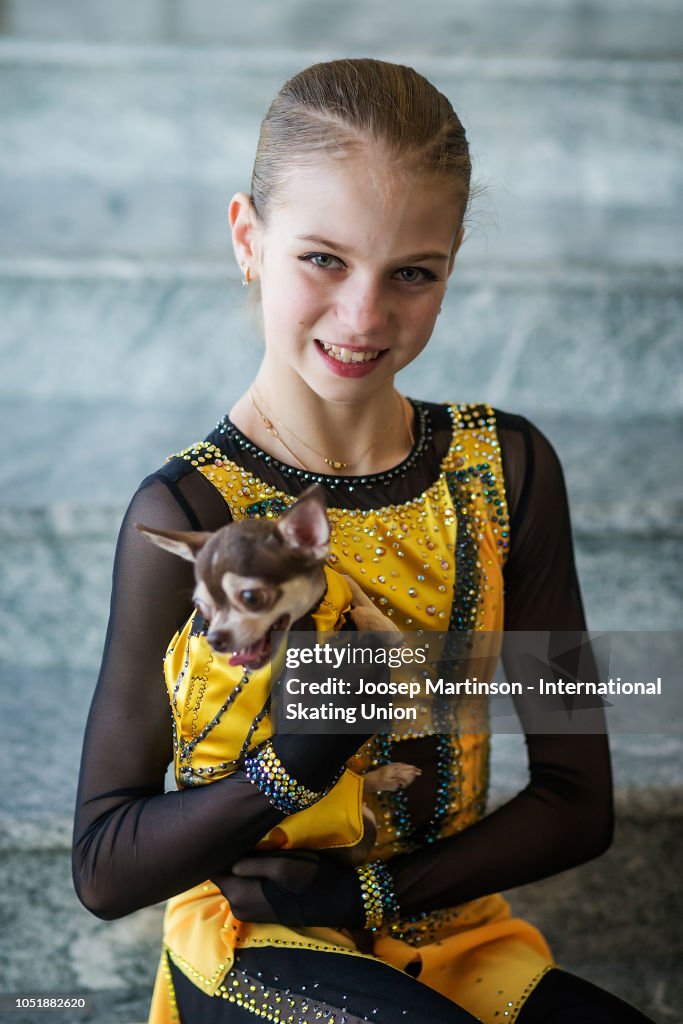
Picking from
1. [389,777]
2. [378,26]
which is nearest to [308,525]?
[389,777]

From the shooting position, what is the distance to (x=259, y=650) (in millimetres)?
688

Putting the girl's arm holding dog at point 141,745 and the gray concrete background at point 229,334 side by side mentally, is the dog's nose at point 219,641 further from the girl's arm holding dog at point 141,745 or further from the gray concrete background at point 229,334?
the gray concrete background at point 229,334

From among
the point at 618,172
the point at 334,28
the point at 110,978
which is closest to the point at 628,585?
the point at 110,978

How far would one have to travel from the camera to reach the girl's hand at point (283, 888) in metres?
0.87

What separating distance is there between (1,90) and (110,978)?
2.01 meters

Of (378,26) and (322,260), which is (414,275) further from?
(378,26)

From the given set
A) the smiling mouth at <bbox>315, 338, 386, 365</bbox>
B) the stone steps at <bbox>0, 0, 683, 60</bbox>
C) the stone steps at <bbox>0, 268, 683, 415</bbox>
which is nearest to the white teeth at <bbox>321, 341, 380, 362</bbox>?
the smiling mouth at <bbox>315, 338, 386, 365</bbox>

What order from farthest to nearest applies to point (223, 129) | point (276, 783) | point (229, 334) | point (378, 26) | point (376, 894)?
point (378, 26) → point (223, 129) → point (229, 334) → point (376, 894) → point (276, 783)

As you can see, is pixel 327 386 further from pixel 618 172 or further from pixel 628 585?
pixel 618 172

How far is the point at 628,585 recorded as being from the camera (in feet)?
5.70

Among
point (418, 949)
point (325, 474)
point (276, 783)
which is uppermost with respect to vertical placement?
point (325, 474)

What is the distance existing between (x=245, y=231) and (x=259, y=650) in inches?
17.4

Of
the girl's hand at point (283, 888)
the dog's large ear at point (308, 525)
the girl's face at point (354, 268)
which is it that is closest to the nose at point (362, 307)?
the girl's face at point (354, 268)

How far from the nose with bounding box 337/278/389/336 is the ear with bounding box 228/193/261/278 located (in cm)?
13
